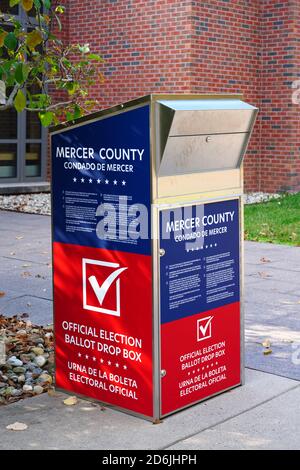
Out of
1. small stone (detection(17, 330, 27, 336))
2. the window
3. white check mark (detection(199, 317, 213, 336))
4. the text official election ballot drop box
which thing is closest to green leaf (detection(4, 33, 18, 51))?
the text official election ballot drop box

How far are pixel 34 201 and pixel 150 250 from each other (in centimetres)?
1046

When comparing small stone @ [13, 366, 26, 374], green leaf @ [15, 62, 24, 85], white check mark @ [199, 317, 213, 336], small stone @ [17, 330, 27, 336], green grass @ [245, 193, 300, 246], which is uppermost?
green leaf @ [15, 62, 24, 85]

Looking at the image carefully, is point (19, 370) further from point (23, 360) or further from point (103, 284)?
point (103, 284)

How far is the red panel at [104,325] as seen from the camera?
4.22m

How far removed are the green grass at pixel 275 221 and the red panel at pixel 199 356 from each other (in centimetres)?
564

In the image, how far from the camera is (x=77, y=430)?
4.13 meters

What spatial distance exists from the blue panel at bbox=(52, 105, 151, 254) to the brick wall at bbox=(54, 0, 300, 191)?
9.40m

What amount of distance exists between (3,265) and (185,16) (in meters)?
6.66

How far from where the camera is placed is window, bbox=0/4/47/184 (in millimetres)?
15500

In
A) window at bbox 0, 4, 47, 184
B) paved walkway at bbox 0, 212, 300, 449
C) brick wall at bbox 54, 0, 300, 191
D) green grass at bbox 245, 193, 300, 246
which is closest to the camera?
paved walkway at bbox 0, 212, 300, 449

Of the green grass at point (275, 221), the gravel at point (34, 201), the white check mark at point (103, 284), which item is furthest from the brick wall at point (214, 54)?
the white check mark at point (103, 284)

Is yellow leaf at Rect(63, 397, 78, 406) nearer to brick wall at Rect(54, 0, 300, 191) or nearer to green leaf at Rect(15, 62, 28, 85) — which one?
green leaf at Rect(15, 62, 28, 85)
